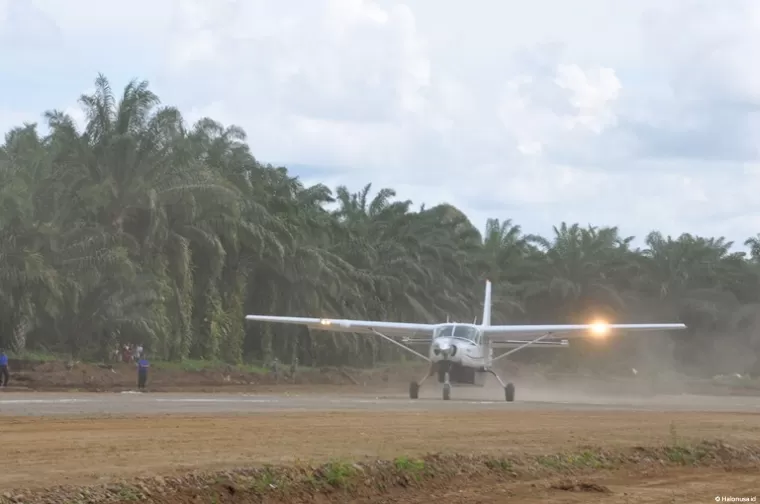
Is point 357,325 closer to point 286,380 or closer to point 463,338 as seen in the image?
point 463,338

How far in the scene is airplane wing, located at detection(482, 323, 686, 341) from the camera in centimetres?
4097

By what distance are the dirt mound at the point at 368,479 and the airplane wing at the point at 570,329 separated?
20.6 m

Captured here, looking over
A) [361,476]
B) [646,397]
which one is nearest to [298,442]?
[361,476]

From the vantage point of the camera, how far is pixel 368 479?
15156mm

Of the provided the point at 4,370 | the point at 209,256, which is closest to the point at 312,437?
the point at 4,370

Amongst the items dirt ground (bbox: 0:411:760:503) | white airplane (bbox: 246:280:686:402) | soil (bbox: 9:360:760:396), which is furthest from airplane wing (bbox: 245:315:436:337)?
dirt ground (bbox: 0:411:760:503)

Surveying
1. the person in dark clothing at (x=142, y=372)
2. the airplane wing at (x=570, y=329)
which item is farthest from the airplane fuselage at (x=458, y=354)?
the person in dark clothing at (x=142, y=372)

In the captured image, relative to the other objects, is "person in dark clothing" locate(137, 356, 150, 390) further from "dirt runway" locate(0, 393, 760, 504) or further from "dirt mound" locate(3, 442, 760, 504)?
"dirt mound" locate(3, 442, 760, 504)

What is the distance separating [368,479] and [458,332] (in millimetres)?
24967

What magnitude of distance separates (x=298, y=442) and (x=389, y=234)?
46236 mm

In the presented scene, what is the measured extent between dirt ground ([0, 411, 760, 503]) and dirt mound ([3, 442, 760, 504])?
200 millimetres

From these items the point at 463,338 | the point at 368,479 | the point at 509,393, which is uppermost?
the point at 463,338

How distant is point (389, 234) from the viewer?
64.1 meters

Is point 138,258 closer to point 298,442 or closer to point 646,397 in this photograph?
point 646,397
